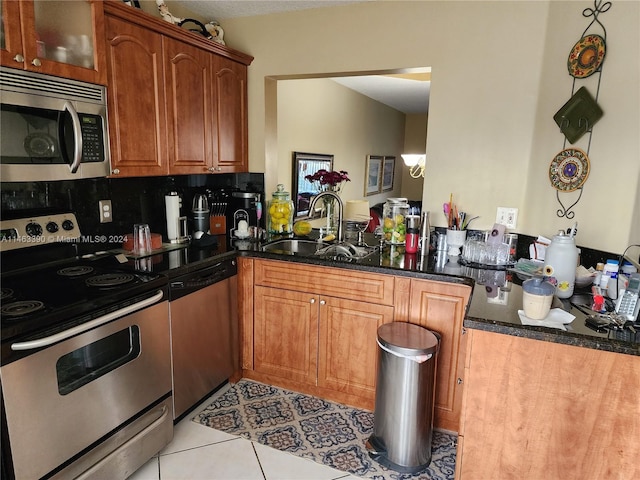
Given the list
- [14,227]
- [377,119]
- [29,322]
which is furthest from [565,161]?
[377,119]

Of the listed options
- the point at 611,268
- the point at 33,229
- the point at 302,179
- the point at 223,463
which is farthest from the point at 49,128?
the point at 302,179

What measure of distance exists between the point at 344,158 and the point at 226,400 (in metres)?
3.75

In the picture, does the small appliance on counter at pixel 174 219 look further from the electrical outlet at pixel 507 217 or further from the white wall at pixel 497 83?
the electrical outlet at pixel 507 217

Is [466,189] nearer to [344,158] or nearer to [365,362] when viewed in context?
[365,362]

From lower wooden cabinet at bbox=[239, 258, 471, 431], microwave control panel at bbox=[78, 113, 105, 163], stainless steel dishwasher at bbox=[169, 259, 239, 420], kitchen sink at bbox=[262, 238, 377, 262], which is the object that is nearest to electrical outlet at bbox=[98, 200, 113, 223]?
A: microwave control panel at bbox=[78, 113, 105, 163]

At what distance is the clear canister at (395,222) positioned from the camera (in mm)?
2674

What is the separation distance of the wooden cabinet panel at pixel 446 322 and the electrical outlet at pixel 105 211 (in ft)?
5.71

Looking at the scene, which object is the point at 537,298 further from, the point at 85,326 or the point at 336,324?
the point at 85,326

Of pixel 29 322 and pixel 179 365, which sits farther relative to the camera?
pixel 179 365

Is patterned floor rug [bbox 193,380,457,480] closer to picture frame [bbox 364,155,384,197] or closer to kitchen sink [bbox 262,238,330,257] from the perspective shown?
kitchen sink [bbox 262,238,330,257]

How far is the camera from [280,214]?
9.88 ft

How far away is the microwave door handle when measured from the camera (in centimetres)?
178

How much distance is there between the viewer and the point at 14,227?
1.85m

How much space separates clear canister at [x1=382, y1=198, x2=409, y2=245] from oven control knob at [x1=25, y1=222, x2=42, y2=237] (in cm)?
192
